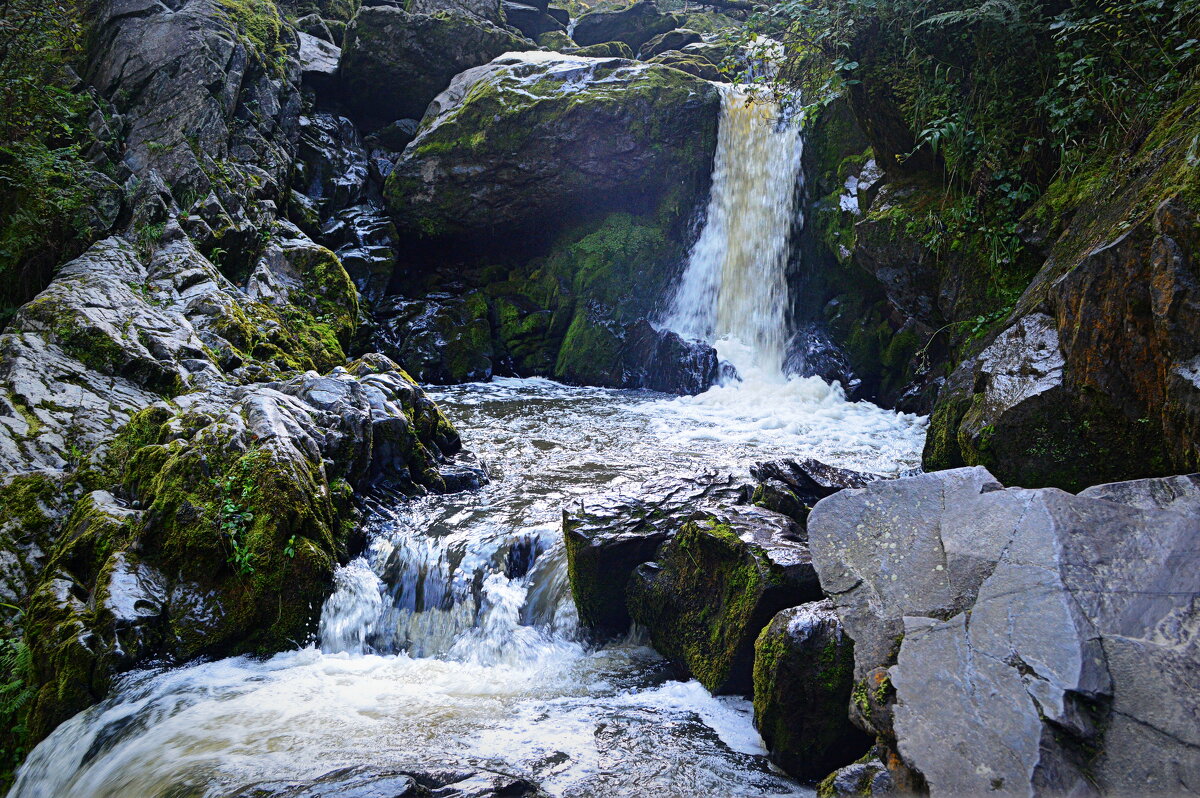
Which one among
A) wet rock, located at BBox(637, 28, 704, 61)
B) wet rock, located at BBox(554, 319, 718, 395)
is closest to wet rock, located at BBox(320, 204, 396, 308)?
wet rock, located at BBox(554, 319, 718, 395)

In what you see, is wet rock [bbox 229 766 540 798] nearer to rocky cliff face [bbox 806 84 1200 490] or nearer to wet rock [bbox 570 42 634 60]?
rocky cliff face [bbox 806 84 1200 490]

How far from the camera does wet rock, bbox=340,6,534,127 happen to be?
52.8 ft

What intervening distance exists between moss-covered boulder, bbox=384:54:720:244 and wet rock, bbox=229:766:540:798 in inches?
501

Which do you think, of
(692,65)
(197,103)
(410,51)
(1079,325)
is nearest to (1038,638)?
(1079,325)

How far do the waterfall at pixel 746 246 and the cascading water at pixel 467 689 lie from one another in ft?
13.2

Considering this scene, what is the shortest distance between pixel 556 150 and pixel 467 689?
12.0 m

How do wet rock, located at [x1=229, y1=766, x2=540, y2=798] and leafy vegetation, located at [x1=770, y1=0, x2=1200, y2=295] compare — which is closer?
wet rock, located at [x1=229, y1=766, x2=540, y2=798]

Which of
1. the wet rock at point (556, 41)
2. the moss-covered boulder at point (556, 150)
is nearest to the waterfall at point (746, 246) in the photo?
the moss-covered boulder at point (556, 150)

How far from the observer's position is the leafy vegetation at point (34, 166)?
7602 millimetres

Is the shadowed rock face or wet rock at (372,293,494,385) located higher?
wet rock at (372,293,494,385)

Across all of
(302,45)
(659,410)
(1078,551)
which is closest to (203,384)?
(659,410)

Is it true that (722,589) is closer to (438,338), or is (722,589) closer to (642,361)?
(642,361)

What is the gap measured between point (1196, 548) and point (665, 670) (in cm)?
300

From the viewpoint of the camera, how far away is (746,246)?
12930 mm
